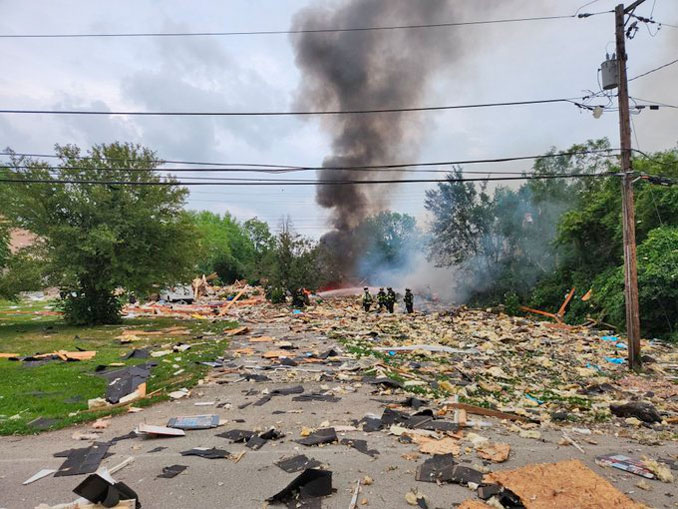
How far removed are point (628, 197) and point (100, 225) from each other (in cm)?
1653

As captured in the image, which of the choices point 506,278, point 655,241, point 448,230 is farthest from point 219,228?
point 655,241

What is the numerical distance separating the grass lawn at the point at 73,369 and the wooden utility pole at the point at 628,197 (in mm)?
10313

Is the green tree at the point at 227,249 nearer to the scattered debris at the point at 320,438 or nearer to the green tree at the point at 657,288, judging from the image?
the green tree at the point at 657,288

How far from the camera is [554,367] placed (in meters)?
11.0

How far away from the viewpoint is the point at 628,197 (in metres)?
10.8

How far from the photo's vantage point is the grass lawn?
682 cm

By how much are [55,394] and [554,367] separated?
35.7ft

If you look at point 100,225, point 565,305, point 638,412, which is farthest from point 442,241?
point 638,412

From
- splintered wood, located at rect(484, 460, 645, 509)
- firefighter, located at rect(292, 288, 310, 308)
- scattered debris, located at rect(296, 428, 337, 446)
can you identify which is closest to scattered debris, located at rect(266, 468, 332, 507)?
scattered debris, located at rect(296, 428, 337, 446)

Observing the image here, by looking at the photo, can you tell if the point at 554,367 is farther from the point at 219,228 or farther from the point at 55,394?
the point at 219,228

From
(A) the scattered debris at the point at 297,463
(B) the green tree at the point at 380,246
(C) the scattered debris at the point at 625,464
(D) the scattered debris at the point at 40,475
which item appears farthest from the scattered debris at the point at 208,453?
(B) the green tree at the point at 380,246

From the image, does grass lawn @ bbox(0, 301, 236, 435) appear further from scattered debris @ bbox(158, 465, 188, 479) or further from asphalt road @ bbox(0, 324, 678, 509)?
scattered debris @ bbox(158, 465, 188, 479)

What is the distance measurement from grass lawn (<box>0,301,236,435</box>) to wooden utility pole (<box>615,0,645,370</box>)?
33.8 feet

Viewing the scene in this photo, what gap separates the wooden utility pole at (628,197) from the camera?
35.4 feet
